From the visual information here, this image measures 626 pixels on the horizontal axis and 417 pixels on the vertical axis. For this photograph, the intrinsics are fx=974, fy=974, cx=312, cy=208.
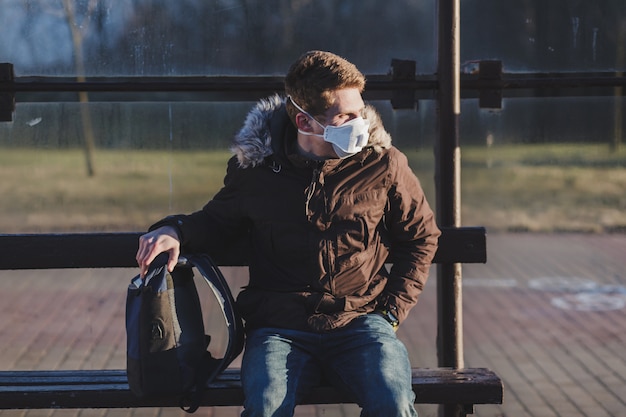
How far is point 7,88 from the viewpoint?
4.14 meters

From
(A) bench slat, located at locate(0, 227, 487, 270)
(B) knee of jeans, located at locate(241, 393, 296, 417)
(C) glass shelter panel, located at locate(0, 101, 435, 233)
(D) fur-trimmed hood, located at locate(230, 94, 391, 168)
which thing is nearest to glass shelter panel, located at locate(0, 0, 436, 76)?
(C) glass shelter panel, located at locate(0, 101, 435, 233)

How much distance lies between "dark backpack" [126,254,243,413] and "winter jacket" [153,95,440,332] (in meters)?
0.14

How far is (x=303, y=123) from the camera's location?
329 centimetres

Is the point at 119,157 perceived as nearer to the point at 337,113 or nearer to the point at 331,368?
the point at 337,113

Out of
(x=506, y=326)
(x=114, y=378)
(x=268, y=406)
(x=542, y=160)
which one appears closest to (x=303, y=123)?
(x=268, y=406)

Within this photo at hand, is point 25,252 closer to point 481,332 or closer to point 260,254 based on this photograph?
point 260,254

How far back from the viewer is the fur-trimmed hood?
329cm

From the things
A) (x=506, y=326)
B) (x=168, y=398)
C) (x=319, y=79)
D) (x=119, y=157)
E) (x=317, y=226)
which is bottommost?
(x=506, y=326)

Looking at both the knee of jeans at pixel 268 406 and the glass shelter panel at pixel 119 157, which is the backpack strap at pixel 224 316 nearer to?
the knee of jeans at pixel 268 406

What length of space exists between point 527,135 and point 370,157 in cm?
163

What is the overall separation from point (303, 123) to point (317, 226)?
352mm

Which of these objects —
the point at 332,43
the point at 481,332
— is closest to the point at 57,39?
the point at 332,43

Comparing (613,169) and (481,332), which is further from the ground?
(613,169)

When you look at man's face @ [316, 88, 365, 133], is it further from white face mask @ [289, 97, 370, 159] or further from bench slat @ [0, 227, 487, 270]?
bench slat @ [0, 227, 487, 270]
